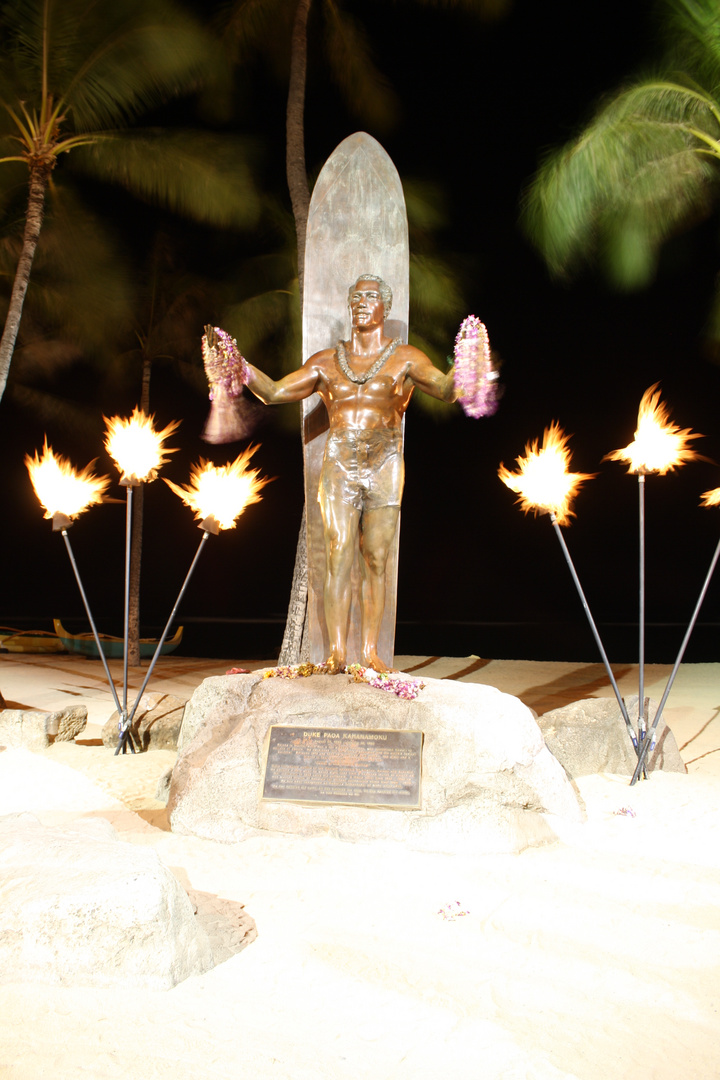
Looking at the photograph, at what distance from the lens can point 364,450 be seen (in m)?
5.58

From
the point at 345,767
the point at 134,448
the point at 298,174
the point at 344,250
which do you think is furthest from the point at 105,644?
the point at 345,767

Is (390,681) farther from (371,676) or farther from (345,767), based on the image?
(345,767)

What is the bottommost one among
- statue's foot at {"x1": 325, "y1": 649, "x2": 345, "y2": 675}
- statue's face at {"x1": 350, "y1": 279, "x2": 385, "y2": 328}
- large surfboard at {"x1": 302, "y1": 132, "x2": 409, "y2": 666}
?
statue's foot at {"x1": 325, "y1": 649, "x2": 345, "y2": 675}

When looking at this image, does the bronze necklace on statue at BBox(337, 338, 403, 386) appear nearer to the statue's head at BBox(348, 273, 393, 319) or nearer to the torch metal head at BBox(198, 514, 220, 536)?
the statue's head at BBox(348, 273, 393, 319)

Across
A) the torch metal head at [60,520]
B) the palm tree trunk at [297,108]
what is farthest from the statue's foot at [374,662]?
the palm tree trunk at [297,108]

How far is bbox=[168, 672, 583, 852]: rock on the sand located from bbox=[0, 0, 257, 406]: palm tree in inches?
344

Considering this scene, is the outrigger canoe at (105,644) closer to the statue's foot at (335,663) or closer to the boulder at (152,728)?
the boulder at (152,728)

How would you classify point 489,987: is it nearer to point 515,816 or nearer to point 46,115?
point 515,816

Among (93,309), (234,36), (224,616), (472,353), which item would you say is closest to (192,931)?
→ (472,353)

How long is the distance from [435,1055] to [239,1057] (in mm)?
614

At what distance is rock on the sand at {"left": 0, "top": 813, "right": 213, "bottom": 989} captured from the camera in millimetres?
2680

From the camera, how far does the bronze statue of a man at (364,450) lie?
18.0 ft

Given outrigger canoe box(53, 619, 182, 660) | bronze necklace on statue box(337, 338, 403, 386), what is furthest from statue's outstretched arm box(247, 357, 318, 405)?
outrigger canoe box(53, 619, 182, 660)

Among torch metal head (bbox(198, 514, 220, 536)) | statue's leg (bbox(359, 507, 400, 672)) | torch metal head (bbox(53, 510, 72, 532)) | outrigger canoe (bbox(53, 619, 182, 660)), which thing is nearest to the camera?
statue's leg (bbox(359, 507, 400, 672))
